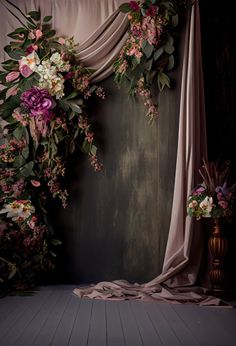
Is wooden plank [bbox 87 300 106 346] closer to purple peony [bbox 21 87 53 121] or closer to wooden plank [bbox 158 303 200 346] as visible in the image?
wooden plank [bbox 158 303 200 346]

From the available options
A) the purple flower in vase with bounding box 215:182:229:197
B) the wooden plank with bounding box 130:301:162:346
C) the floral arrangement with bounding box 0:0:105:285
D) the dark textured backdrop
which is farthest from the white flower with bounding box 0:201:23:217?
the purple flower in vase with bounding box 215:182:229:197

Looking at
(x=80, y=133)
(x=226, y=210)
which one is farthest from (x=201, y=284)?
(x=80, y=133)

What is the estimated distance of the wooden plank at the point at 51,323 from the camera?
2.46 meters

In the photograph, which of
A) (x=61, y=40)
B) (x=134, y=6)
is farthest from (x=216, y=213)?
(x=61, y=40)

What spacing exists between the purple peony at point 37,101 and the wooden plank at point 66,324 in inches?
57.8

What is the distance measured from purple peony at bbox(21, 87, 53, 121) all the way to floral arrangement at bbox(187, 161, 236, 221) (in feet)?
4.30

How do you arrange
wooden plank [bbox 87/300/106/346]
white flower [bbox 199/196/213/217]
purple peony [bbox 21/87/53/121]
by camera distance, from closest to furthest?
wooden plank [bbox 87/300/106/346] → white flower [bbox 199/196/213/217] → purple peony [bbox 21/87/53/121]

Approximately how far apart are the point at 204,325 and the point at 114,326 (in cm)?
51

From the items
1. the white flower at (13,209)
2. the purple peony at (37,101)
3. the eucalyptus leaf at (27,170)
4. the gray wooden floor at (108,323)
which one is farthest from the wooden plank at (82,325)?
the purple peony at (37,101)

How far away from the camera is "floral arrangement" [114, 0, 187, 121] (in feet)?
13.1

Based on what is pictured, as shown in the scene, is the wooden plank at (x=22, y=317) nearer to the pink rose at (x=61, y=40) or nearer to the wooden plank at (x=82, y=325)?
the wooden plank at (x=82, y=325)

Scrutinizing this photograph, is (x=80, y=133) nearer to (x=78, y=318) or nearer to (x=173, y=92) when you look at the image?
(x=173, y=92)

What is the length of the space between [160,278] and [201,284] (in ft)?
1.16

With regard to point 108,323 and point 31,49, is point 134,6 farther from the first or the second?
point 108,323
